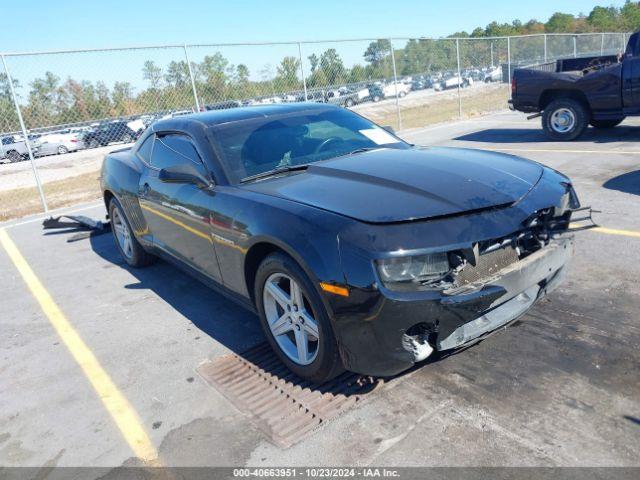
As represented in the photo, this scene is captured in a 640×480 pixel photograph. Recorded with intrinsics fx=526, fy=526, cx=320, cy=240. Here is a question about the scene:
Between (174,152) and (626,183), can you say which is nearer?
(174,152)

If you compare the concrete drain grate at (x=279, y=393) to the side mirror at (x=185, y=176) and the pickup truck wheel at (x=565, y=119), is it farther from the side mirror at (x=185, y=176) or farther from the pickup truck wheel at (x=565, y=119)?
the pickup truck wheel at (x=565, y=119)

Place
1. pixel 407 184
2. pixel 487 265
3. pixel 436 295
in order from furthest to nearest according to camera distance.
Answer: pixel 407 184
pixel 487 265
pixel 436 295

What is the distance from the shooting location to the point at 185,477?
251 centimetres

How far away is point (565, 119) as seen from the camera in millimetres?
10289

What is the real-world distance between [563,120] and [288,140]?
8236 millimetres

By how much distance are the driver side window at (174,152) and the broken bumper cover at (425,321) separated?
1818mm

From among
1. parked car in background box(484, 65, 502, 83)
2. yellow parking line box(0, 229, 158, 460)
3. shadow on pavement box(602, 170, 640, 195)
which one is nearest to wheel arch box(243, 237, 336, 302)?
yellow parking line box(0, 229, 158, 460)

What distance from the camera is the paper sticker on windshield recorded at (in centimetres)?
434

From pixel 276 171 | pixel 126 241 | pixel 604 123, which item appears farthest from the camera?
pixel 604 123

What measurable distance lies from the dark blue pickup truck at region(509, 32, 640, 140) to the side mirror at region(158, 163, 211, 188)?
28.3 ft

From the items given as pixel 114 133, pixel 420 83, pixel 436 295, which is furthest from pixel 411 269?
pixel 420 83

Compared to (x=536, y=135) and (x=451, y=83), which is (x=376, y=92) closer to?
(x=536, y=135)

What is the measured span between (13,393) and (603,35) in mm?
33092

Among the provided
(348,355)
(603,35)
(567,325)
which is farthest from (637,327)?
(603,35)
